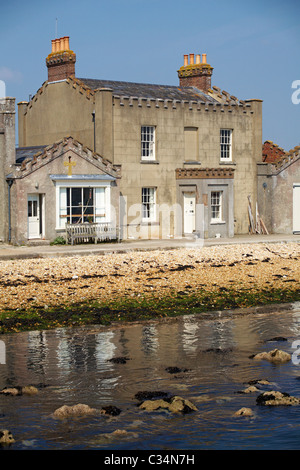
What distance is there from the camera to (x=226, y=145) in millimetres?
40125

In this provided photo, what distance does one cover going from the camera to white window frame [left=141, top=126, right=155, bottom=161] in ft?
121

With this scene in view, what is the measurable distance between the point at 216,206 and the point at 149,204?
3.55m

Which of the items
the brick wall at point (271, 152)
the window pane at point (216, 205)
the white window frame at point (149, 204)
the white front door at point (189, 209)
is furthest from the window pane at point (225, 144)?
the white window frame at point (149, 204)

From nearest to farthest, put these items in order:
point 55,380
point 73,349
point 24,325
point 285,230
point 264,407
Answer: point 264,407
point 55,380
point 73,349
point 24,325
point 285,230

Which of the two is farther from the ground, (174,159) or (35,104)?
(35,104)

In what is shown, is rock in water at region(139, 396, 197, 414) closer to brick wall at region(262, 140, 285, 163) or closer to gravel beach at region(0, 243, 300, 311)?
gravel beach at region(0, 243, 300, 311)

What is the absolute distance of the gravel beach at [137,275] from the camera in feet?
59.4

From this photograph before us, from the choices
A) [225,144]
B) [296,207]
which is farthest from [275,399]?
[296,207]

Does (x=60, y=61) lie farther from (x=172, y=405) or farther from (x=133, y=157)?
(x=172, y=405)

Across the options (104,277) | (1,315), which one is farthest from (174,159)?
(1,315)

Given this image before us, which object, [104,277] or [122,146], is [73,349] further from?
[122,146]

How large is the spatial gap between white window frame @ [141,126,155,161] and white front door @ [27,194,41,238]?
657cm

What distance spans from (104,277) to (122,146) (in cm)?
1570
